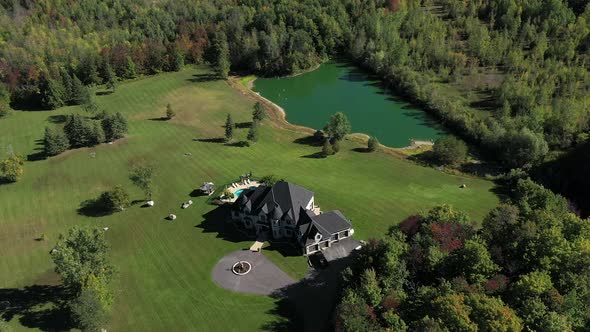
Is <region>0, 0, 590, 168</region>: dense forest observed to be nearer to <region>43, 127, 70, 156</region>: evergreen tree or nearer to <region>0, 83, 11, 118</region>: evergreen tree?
<region>0, 83, 11, 118</region>: evergreen tree

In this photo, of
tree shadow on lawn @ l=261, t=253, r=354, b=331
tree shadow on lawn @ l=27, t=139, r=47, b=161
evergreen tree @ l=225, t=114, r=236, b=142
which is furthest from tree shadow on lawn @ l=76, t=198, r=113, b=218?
tree shadow on lawn @ l=261, t=253, r=354, b=331

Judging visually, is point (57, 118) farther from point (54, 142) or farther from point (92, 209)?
point (92, 209)

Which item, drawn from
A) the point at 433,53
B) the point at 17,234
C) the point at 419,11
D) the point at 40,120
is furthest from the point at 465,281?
the point at 419,11

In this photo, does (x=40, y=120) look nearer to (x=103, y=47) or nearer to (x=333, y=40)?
(x=103, y=47)

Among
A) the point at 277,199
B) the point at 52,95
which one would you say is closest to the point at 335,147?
the point at 277,199

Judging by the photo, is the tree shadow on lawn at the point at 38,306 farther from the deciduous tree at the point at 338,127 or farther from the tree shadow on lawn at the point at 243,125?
the deciduous tree at the point at 338,127
